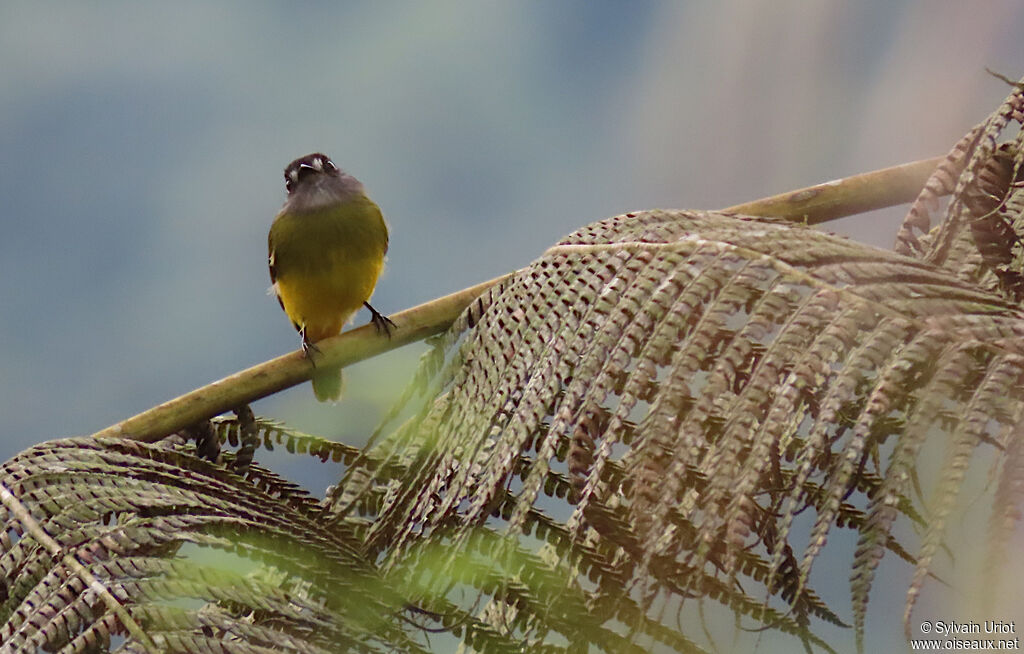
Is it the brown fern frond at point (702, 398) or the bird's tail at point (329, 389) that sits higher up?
the brown fern frond at point (702, 398)

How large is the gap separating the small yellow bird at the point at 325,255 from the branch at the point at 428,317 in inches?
49.8

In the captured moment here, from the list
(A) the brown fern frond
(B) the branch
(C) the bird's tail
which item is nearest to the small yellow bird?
(C) the bird's tail

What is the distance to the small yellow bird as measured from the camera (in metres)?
2.15

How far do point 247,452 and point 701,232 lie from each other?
43 centimetres

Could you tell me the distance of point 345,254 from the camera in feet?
7.06

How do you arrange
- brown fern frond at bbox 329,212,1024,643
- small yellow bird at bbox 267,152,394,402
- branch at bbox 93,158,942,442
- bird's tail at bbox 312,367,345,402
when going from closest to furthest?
brown fern frond at bbox 329,212,1024,643, branch at bbox 93,158,942,442, small yellow bird at bbox 267,152,394,402, bird's tail at bbox 312,367,345,402

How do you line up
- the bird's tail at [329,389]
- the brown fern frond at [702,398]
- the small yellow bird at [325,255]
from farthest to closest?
the bird's tail at [329,389], the small yellow bird at [325,255], the brown fern frond at [702,398]

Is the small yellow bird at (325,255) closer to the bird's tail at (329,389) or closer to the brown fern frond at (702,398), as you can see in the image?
the bird's tail at (329,389)

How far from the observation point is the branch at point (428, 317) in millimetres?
738

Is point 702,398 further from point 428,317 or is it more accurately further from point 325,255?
point 325,255

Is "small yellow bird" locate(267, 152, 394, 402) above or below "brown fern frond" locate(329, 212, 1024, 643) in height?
below

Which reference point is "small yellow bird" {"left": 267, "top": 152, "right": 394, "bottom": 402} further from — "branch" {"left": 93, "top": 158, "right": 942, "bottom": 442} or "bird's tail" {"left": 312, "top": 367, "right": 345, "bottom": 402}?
"branch" {"left": 93, "top": 158, "right": 942, "bottom": 442}

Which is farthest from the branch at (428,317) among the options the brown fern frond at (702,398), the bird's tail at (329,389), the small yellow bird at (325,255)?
the bird's tail at (329,389)

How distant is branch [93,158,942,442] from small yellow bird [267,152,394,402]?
1.26 m
